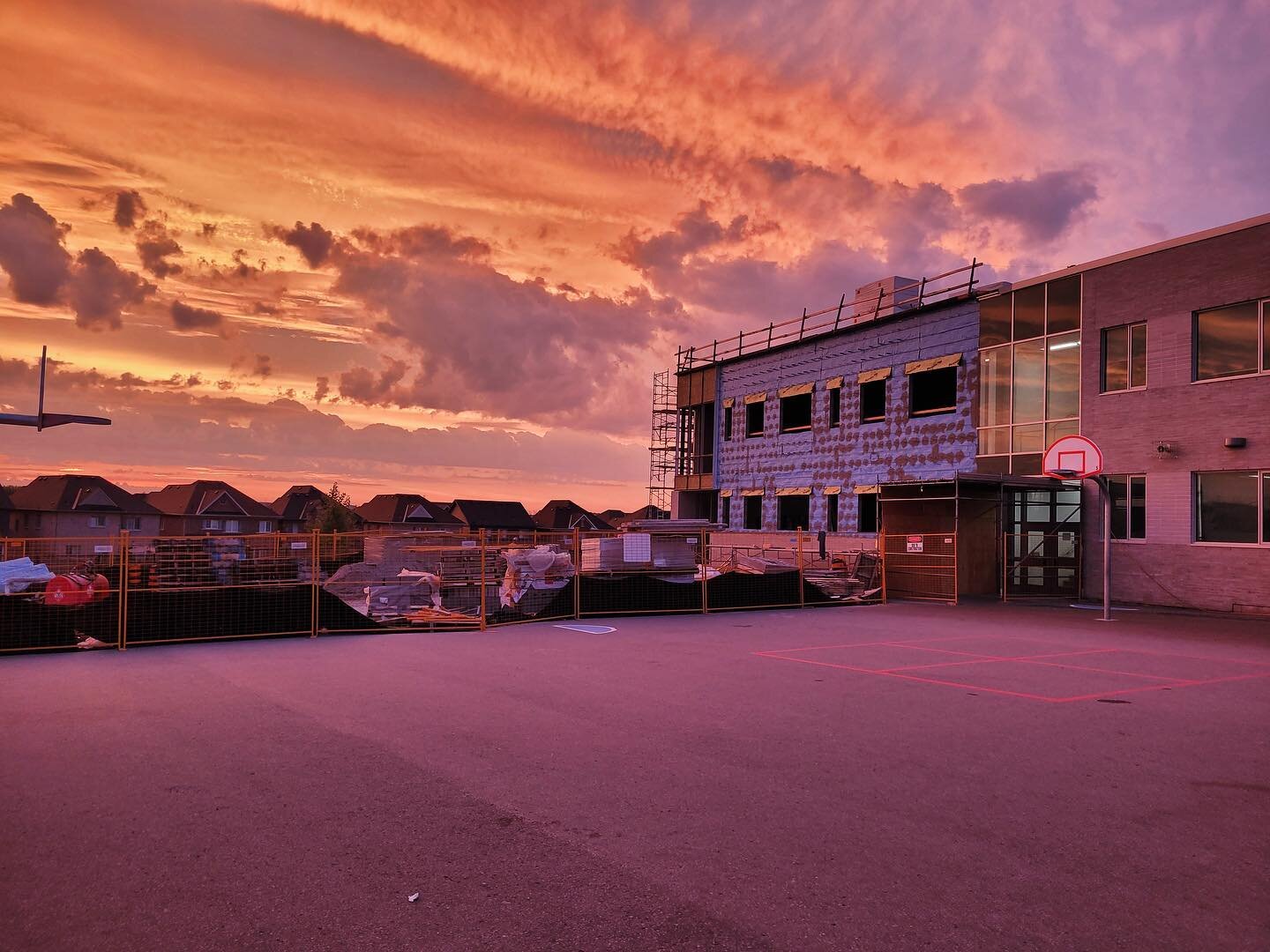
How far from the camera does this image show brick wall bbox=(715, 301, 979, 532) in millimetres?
28203

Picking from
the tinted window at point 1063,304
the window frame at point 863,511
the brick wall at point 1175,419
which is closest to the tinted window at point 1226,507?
the brick wall at point 1175,419

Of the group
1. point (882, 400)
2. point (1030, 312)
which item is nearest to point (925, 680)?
point (1030, 312)

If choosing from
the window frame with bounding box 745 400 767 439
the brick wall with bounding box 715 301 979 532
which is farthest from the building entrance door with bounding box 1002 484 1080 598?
the window frame with bounding box 745 400 767 439

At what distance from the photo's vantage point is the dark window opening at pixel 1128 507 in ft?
73.6

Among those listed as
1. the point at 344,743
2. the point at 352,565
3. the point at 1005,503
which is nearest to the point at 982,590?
the point at 1005,503

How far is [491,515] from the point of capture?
93562mm

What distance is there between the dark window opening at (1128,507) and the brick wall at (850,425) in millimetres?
4954

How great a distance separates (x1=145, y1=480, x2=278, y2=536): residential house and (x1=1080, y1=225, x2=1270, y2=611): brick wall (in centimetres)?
7968

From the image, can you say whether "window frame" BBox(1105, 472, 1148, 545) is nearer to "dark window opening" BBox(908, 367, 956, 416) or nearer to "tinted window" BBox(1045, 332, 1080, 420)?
"tinted window" BBox(1045, 332, 1080, 420)

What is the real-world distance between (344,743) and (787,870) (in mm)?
4608

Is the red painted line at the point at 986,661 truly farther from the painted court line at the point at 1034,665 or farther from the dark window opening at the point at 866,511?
the dark window opening at the point at 866,511

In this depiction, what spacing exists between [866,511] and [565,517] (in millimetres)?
70362

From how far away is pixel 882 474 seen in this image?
30.9 metres

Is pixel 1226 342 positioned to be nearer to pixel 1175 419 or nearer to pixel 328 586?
pixel 1175 419
